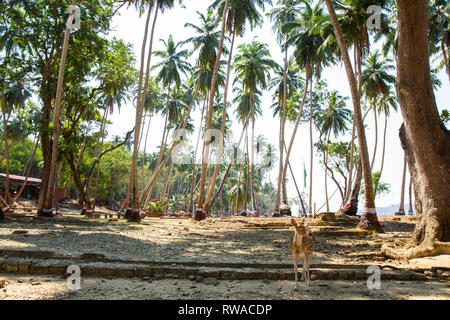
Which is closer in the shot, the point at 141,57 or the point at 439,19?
the point at 141,57

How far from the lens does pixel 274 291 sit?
477 centimetres

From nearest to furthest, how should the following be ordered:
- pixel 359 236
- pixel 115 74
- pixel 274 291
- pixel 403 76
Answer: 1. pixel 274 291
2. pixel 403 76
3. pixel 359 236
4. pixel 115 74

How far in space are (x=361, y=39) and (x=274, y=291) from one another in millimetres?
18300

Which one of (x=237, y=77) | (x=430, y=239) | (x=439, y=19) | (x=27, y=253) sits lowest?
(x=27, y=253)

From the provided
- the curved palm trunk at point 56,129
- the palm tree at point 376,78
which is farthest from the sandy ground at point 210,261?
the palm tree at point 376,78

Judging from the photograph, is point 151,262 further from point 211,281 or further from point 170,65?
point 170,65

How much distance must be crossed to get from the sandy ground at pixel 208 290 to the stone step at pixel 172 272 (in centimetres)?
21

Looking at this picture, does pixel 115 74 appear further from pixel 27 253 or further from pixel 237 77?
pixel 27 253

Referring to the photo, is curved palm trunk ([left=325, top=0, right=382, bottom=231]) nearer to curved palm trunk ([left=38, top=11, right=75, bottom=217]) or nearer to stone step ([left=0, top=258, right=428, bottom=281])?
stone step ([left=0, top=258, right=428, bottom=281])

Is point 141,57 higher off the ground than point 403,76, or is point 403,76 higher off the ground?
point 141,57

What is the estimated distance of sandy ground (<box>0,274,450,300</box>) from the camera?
14.4 feet

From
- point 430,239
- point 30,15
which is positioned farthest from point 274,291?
point 30,15
